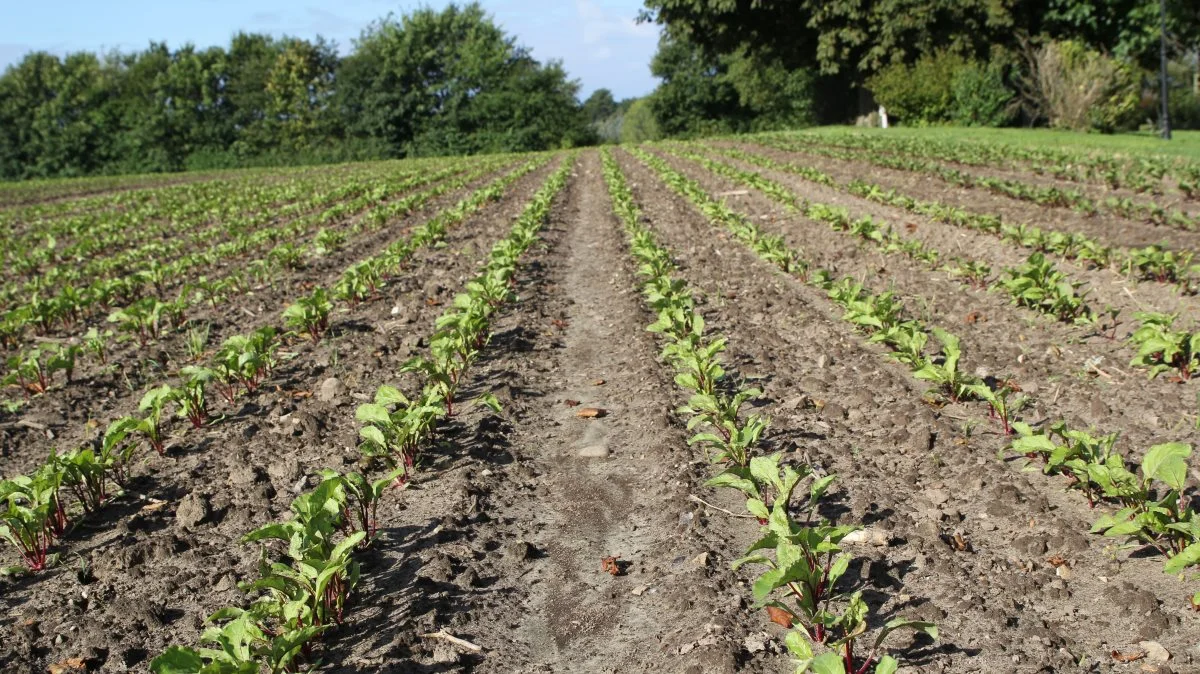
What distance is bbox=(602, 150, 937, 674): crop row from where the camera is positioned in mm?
2740

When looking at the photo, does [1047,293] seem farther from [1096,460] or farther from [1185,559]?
[1185,559]

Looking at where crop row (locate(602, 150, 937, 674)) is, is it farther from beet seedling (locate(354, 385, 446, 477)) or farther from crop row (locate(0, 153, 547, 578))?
crop row (locate(0, 153, 547, 578))

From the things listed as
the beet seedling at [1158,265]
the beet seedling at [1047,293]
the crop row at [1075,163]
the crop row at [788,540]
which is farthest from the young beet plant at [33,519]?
the crop row at [1075,163]

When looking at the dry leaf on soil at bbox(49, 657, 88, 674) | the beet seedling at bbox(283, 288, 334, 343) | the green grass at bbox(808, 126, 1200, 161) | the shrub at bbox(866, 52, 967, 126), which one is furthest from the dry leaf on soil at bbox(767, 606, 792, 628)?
the shrub at bbox(866, 52, 967, 126)

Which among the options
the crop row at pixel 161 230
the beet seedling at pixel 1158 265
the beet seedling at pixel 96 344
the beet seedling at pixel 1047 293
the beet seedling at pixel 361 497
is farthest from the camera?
the crop row at pixel 161 230

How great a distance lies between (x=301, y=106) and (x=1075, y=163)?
60454 mm

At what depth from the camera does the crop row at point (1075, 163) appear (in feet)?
41.7

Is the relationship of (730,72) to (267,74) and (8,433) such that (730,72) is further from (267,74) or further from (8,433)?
(8,433)

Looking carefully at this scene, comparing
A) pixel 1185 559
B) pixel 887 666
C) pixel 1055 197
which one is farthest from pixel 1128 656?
pixel 1055 197

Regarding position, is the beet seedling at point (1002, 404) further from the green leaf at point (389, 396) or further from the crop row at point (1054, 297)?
the green leaf at point (389, 396)

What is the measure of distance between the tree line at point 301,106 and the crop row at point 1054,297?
47215mm

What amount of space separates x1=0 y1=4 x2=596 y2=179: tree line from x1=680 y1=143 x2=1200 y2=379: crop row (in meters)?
47.2

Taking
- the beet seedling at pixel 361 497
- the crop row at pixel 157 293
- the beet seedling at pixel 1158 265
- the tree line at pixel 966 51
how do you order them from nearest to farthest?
the beet seedling at pixel 361 497
the beet seedling at pixel 1158 265
the crop row at pixel 157 293
the tree line at pixel 966 51

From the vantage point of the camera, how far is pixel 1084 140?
73.1 ft
